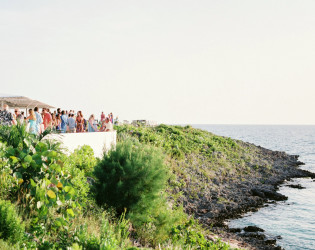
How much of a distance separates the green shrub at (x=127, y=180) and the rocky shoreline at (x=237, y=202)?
537cm

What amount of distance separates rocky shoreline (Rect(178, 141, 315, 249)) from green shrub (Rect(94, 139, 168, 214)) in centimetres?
537

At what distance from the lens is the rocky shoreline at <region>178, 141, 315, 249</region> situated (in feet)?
52.6

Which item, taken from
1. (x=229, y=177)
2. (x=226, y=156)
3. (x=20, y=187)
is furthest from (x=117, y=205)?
(x=226, y=156)

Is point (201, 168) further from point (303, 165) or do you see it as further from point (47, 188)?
point (303, 165)

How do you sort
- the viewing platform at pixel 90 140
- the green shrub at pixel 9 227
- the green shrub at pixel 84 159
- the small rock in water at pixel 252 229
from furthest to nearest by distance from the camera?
the small rock in water at pixel 252 229
the viewing platform at pixel 90 140
the green shrub at pixel 84 159
the green shrub at pixel 9 227

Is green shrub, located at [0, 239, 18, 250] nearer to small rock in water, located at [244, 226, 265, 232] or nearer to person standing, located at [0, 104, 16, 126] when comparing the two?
person standing, located at [0, 104, 16, 126]

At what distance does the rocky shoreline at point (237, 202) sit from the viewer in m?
16.0

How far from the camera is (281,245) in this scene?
1559cm

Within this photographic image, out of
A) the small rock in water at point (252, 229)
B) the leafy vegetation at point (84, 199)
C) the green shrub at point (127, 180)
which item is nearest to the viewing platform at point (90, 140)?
the leafy vegetation at point (84, 199)

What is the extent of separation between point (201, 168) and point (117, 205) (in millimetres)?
16894

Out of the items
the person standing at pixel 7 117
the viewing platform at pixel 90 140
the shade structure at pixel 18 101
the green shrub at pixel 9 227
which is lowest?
the green shrub at pixel 9 227

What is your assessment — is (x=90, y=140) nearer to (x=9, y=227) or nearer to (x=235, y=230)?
(x=235, y=230)

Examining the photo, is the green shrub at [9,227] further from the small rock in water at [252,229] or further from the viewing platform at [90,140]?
the small rock in water at [252,229]

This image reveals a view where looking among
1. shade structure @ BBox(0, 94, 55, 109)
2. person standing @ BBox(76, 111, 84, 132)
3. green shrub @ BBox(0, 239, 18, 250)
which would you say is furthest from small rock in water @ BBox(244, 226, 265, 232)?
shade structure @ BBox(0, 94, 55, 109)
